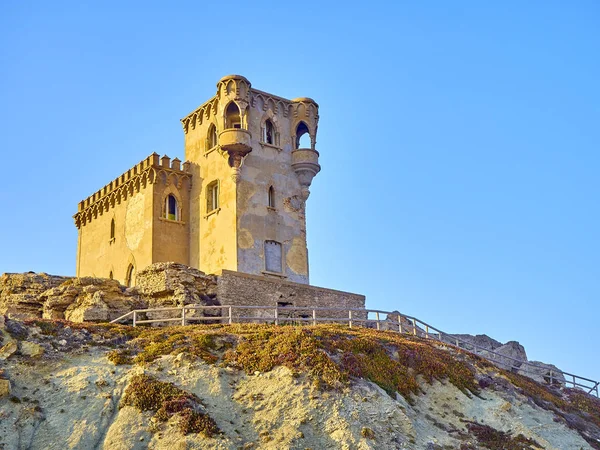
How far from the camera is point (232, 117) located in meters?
49.4

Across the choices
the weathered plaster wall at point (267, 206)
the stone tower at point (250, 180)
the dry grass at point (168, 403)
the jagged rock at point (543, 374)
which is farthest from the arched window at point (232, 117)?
the dry grass at point (168, 403)

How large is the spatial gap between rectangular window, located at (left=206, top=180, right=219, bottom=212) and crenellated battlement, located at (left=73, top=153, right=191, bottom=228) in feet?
6.43

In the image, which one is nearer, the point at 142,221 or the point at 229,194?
the point at 229,194

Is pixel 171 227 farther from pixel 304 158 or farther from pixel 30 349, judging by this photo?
pixel 30 349

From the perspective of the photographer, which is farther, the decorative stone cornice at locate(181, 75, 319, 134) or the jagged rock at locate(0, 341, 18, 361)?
the decorative stone cornice at locate(181, 75, 319, 134)

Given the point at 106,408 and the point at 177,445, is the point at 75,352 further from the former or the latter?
the point at 177,445

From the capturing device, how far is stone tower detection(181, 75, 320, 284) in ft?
154

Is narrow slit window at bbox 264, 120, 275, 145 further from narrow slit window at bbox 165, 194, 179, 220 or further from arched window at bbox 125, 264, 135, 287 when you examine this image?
arched window at bbox 125, 264, 135, 287

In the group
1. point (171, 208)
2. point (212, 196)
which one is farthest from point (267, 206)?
point (171, 208)

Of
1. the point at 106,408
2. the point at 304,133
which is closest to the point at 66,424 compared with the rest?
the point at 106,408

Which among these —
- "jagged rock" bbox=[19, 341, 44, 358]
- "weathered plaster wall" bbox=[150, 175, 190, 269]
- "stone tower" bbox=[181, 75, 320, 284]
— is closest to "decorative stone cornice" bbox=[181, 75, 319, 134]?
"stone tower" bbox=[181, 75, 320, 284]

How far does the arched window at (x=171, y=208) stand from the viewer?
49312mm

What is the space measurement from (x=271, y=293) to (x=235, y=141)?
987 cm

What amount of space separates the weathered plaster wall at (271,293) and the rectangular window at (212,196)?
29.0 ft
